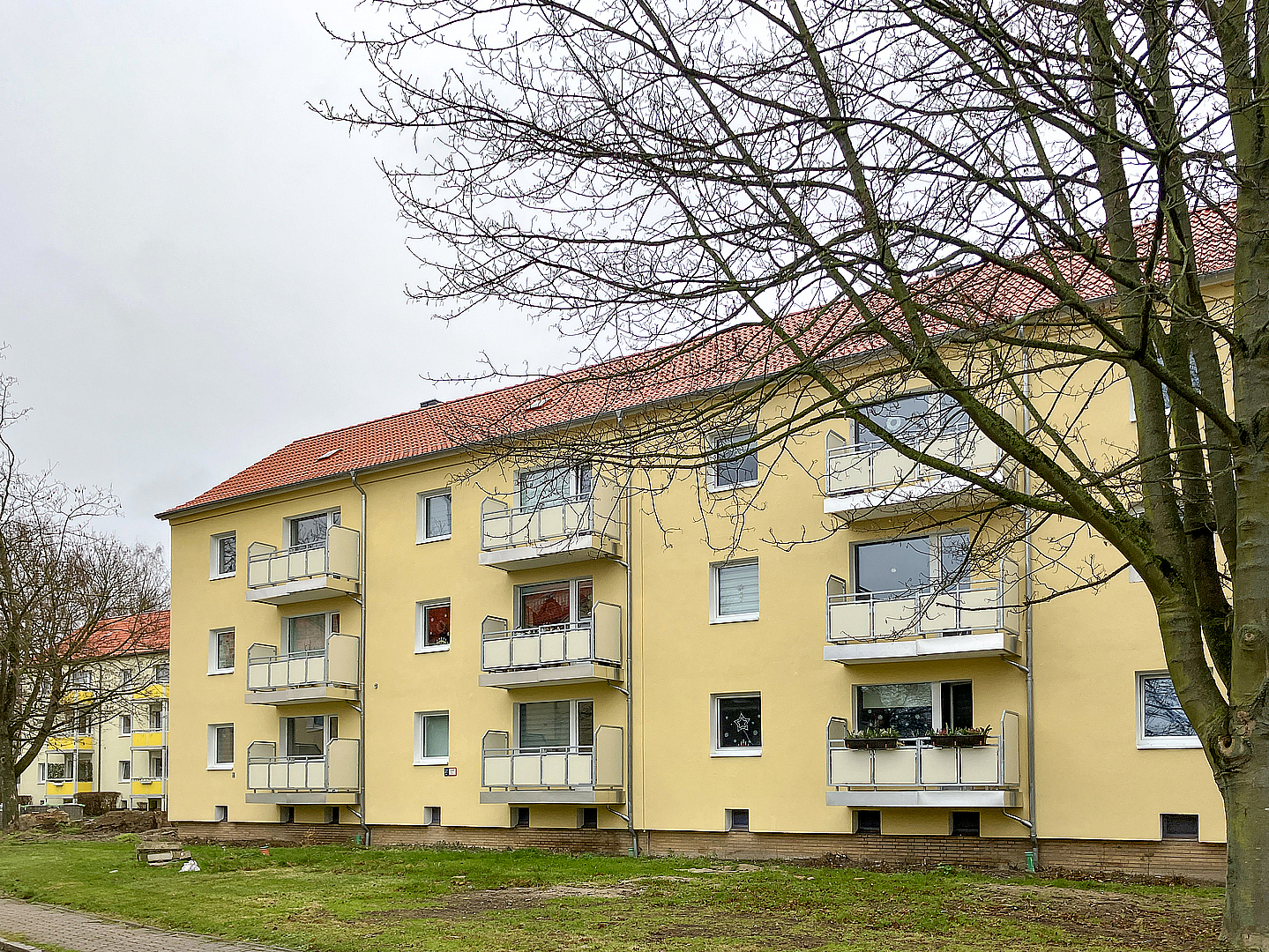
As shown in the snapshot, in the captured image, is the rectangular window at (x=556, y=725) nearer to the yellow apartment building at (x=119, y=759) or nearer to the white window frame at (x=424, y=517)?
the white window frame at (x=424, y=517)

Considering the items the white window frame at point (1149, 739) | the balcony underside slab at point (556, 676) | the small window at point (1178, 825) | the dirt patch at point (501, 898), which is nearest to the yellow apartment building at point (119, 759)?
the balcony underside slab at point (556, 676)

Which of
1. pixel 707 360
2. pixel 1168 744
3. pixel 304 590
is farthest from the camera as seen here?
pixel 304 590

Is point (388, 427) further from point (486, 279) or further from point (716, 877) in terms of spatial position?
point (486, 279)

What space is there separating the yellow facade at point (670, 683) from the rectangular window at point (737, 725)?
0.57 ft

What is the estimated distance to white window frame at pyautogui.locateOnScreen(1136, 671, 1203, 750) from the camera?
1727 cm

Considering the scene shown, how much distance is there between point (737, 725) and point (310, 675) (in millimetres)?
10654

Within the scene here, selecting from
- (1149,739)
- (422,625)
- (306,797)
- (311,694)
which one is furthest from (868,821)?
(311,694)

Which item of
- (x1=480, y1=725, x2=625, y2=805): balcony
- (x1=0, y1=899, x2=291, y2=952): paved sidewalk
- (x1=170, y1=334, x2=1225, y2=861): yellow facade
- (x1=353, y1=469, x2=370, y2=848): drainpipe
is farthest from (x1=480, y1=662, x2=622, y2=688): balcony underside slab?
(x1=0, y1=899, x2=291, y2=952): paved sidewalk

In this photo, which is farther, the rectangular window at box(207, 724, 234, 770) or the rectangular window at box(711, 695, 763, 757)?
the rectangular window at box(207, 724, 234, 770)

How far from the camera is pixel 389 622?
2734 cm

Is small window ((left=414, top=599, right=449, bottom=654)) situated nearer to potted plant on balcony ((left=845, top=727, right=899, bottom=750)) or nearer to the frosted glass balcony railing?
the frosted glass balcony railing

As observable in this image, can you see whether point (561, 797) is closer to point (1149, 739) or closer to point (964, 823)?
point (964, 823)

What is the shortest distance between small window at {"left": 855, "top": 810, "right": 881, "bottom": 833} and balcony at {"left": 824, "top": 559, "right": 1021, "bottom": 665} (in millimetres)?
2465

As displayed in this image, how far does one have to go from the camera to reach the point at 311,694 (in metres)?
27.2
